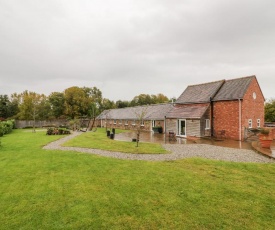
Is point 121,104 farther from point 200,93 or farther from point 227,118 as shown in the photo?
point 227,118

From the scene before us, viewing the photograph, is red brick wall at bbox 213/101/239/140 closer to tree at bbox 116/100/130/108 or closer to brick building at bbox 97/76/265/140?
brick building at bbox 97/76/265/140

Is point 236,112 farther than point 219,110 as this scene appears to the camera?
No

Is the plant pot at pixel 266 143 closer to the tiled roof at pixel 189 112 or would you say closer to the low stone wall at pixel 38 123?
the tiled roof at pixel 189 112

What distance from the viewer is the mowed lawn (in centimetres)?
504

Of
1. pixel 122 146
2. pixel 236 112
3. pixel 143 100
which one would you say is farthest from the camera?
pixel 143 100

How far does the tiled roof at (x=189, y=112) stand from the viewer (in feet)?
80.3

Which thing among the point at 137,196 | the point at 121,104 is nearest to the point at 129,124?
the point at 137,196

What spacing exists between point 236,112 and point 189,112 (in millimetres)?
6068

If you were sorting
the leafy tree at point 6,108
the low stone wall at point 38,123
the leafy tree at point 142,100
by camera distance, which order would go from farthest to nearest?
the leafy tree at point 142,100 → the leafy tree at point 6,108 → the low stone wall at point 38,123

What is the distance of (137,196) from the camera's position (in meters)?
6.64

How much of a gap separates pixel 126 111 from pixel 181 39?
26.2 meters

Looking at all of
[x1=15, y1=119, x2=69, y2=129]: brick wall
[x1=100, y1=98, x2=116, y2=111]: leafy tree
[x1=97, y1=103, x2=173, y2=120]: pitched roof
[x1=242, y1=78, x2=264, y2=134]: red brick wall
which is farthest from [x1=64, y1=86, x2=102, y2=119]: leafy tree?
[x1=242, y1=78, x2=264, y2=134]: red brick wall

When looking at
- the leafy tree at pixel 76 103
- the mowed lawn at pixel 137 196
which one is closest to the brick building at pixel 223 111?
the mowed lawn at pixel 137 196

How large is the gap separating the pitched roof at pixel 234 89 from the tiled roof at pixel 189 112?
7.79ft
